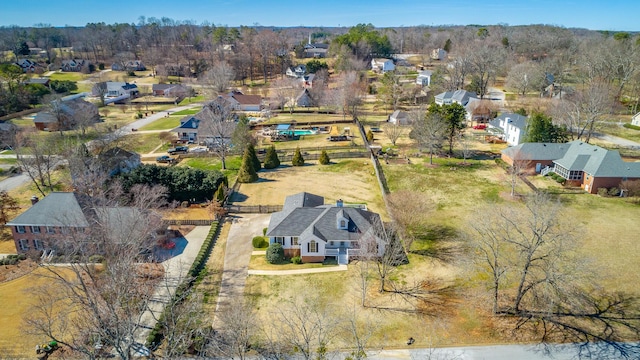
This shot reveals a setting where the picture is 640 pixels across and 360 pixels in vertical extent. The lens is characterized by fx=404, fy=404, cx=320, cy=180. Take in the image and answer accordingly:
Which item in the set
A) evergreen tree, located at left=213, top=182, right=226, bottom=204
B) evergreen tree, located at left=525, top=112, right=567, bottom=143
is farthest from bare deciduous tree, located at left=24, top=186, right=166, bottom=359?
evergreen tree, located at left=525, top=112, right=567, bottom=143

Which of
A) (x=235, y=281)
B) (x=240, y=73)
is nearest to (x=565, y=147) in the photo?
(x=235, y=281)

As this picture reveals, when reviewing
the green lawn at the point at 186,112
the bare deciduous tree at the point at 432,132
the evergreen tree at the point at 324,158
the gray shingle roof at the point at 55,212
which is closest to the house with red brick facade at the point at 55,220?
the gray shingle roof at the point at 55,212

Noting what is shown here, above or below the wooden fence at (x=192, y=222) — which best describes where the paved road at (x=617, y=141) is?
above

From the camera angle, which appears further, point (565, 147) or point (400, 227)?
point (565, 147)

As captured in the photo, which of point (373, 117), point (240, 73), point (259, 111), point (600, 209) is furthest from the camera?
point (240, 73)

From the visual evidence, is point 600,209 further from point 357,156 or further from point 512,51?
point 512,51

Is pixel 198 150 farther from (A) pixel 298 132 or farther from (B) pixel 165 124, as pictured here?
(B) pixel 165 124

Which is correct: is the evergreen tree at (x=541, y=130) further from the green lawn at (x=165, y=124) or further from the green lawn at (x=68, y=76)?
the green lawn at (x=68, y=76)

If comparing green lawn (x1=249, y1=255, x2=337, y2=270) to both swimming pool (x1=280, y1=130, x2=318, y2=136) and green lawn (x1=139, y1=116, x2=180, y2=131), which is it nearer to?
swimming pool (x1=280, y1=130, x2=318, y2=136)
